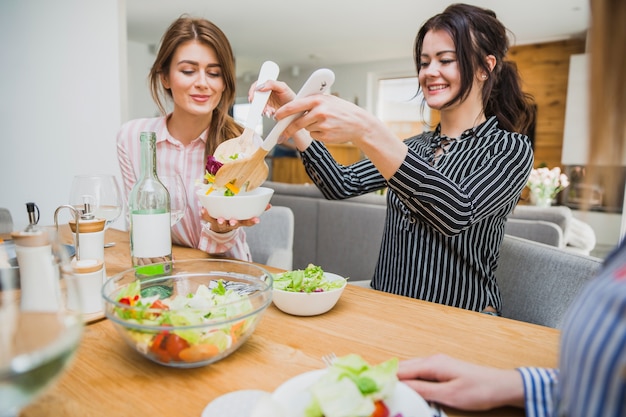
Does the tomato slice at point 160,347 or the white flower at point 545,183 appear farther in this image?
the white flower at point 545,183

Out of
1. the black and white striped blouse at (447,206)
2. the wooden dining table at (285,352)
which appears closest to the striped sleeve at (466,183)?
the black and white striped blouse at (447,206)

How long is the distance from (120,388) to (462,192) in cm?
84

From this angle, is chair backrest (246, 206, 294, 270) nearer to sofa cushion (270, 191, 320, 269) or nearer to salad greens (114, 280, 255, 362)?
sofa cushion (270, 191, 320, 269)

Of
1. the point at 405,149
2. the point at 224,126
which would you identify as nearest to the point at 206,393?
the point at 405,149

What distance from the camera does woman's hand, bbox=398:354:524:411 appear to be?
57 centimetres

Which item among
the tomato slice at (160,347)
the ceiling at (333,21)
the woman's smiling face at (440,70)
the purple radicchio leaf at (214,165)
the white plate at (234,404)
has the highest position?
the ceiling at (333,21)

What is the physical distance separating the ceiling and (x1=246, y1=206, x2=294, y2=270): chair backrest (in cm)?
359

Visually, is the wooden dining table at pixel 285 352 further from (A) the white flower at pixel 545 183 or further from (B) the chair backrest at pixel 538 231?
(A) the white flower at pixel 545 183

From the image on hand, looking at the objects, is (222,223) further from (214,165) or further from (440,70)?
(440,70)

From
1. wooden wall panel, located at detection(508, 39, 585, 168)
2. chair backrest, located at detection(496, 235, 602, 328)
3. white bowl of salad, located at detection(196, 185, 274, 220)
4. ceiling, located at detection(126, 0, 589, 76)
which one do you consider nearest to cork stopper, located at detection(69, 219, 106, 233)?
white bowl of salad, located at detection(196, 185, 274, 220)

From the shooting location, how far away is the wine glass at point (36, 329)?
0.33 meters

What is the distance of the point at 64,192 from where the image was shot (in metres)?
3.27

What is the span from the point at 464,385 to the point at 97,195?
98 cm

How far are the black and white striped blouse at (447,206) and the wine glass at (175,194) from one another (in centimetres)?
44
